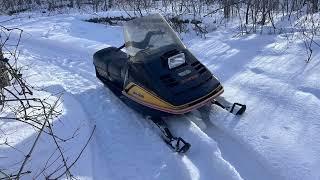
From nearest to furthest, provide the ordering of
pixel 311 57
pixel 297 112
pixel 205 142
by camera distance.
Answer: pixel 205 142 < pixel 297 112 < pixel 311 57

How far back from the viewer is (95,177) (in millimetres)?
4008

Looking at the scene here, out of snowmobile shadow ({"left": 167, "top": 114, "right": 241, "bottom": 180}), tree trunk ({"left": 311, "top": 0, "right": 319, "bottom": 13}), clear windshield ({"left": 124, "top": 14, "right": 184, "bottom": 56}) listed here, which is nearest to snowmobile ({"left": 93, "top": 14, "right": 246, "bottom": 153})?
clear windshield ({"left": 124, "top": 14, "right": 184, "bottom": 56})

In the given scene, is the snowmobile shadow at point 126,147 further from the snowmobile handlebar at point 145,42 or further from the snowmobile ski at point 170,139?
the snowmobile handlebar at point 145,42

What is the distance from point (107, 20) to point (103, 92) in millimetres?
5708

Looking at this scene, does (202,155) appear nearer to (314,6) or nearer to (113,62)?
(113,62)

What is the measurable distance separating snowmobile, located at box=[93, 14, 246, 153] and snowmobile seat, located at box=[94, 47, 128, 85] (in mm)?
13

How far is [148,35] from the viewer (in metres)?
5.55

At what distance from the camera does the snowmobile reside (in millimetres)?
4746

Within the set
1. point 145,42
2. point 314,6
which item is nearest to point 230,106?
point 145,42

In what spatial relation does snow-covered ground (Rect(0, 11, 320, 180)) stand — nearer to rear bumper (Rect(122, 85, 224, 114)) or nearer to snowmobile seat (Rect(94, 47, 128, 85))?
rear bumper (Rect(122, 85, 224, 114))

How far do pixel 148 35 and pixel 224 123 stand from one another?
1548 millimetres

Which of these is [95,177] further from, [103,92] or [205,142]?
[103,92]

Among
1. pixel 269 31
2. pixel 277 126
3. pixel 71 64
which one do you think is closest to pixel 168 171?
pixel 277 126

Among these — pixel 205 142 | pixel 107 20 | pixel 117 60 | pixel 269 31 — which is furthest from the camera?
pixel 107 20
